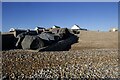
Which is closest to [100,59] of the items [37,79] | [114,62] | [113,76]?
[114,62]

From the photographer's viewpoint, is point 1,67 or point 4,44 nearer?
point 1,67

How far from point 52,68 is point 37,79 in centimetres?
152

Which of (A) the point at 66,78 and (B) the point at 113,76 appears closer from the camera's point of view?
(A) the point at 66,78

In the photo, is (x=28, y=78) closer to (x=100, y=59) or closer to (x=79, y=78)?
(x=79, y=78)

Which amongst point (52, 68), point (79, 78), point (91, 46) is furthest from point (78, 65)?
point (91, 46)

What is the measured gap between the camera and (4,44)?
53.3 ft

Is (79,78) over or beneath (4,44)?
beneath

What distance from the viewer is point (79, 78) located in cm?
752

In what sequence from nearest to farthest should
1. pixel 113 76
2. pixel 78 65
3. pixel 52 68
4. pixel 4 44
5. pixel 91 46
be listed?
1. pixel 113 76
2. pixel 52 68
3. pixel 78 65
4. pixel 4 44
5. pixel 91 46

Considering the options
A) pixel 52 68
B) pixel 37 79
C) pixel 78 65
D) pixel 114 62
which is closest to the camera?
pixel 37 79

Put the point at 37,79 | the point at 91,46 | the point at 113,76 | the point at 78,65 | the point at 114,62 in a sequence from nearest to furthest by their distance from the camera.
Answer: the point at 37,79
the point at 113,76
the point at 78,65
the point at 114,62
the point at 91,46

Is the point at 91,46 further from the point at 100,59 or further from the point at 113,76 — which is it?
the point at 113,76

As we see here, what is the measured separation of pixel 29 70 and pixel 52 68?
37.5 inches

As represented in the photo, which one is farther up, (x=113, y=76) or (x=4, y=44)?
(x=4, y=44)
